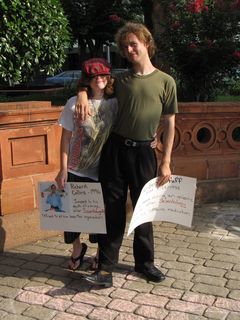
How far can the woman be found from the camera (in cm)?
356

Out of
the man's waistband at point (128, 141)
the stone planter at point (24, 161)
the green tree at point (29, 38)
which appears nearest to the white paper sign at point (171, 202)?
the man's waistband at point (128, 141)

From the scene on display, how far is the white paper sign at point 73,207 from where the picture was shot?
3.76 meters

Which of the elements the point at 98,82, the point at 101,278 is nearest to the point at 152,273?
the point at 101,278

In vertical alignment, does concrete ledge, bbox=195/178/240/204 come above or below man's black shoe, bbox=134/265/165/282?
above

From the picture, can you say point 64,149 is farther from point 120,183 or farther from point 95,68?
point 95,68

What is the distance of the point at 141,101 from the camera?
11.6 feet

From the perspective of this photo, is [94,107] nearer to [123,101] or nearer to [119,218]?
[123,101]

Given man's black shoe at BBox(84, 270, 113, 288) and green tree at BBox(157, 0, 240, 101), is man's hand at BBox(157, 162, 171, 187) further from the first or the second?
green tree at BBox(157, 0, 240, 101)

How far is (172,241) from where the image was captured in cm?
478

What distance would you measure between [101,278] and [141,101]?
53.2 inches

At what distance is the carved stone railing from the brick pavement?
954 mm

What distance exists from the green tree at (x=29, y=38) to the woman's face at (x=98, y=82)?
1.41 m

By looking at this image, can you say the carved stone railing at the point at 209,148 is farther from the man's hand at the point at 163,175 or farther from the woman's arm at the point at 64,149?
the woman's arm at the point at 64,149

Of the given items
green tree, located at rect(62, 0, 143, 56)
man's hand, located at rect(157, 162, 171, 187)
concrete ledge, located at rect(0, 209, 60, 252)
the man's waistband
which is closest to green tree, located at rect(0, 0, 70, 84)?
concrete ledge, located at rect(0, 209, 60, 252)
